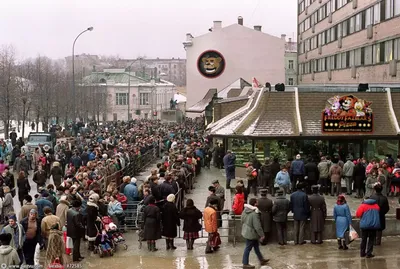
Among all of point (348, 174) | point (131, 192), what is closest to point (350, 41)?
point (348, 174)

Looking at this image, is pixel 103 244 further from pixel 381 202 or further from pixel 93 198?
pixel 381 202

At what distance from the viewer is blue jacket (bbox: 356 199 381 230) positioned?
1321 cm

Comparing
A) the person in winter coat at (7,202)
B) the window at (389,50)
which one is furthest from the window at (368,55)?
the person in winter coat at (7,202)

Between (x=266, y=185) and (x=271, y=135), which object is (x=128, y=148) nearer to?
(x=271, y=135)

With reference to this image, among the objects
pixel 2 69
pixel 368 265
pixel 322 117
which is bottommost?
pixel 368 265

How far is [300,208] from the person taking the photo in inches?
579

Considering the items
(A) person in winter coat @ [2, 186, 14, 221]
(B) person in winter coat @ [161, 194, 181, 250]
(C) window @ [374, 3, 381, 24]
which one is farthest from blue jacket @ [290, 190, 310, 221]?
(C) window @ [374, 3, 381, 24]

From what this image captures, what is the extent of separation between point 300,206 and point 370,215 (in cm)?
189

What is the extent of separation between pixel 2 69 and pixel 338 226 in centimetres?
4117

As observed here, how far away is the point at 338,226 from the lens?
14234 millimetres

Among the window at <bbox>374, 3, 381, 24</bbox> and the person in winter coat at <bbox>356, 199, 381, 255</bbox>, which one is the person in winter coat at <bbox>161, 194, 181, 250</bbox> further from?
the window at <bbox>374, 3, 381, 24</bbox>

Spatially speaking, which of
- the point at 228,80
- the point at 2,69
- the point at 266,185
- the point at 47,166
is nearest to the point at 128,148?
the point at 47,166

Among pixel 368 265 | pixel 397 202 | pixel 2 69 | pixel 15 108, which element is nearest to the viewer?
pixel 368 265

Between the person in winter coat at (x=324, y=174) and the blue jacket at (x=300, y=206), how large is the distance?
6147 mm
